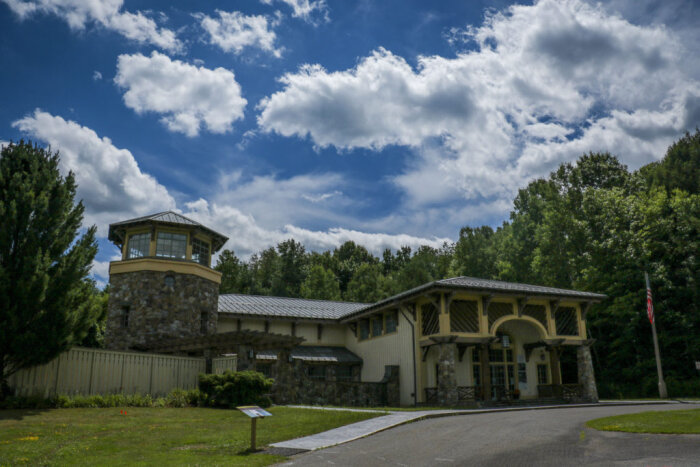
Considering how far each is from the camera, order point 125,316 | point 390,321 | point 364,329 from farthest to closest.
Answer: point 364,329 → point 390,321 → point 125,316

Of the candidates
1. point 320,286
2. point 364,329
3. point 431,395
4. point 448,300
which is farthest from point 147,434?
point 320,286

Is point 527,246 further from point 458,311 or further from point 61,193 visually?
point 61,193

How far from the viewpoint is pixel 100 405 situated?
55.4 feet

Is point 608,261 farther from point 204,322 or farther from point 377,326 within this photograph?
point 204,322

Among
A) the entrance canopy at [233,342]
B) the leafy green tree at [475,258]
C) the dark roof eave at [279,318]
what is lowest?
the entrance canopy at [233,342]

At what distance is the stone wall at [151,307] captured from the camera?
A: 25.4 meters

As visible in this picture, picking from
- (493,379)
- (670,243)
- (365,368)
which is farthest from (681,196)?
(365,368)

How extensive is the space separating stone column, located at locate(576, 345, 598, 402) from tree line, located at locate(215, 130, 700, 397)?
697cm

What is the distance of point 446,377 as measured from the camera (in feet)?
77.4

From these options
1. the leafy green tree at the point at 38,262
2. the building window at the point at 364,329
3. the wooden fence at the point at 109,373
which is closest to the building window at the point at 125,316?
the wooden fence at the point at 109,373

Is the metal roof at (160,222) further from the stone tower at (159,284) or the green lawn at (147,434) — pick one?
the green lawn at (147,434)

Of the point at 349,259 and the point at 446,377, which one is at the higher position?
the point at 349,259

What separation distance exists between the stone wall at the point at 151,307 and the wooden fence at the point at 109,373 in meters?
4.95

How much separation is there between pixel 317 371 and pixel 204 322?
23.8 feet
